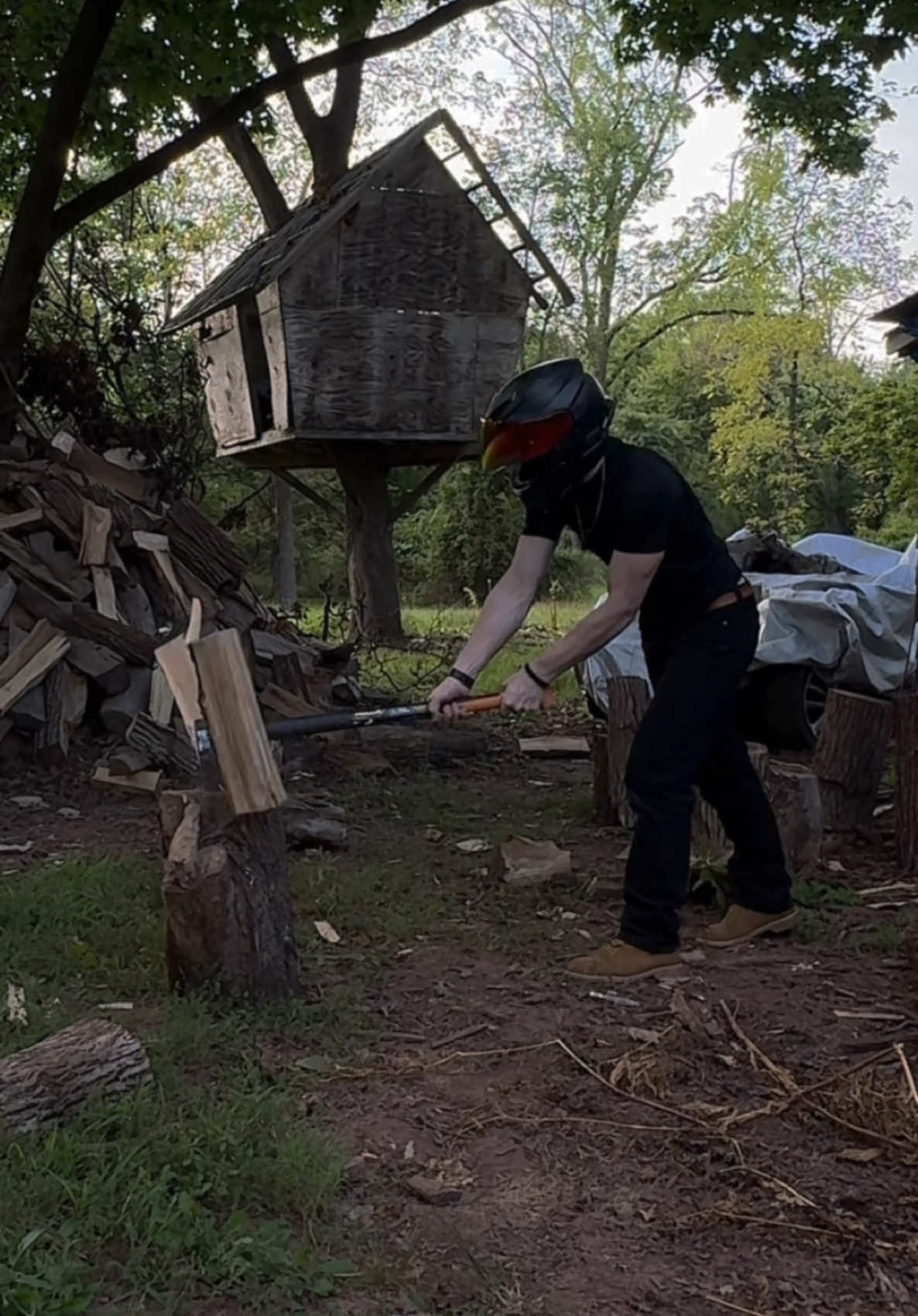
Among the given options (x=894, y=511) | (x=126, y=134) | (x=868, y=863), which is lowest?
(x=868, y=863)

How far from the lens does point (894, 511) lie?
28.8 meters

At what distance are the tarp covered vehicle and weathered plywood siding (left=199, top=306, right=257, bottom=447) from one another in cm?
440

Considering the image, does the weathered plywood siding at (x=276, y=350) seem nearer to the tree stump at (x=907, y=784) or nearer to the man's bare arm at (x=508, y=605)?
the tree stump at (x=907, y=784)

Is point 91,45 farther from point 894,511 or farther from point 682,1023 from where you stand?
point 894,511

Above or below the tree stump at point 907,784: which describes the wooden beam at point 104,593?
above

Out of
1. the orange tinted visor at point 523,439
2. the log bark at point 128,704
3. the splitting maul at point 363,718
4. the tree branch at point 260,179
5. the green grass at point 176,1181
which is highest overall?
the tree branch at point 260,179

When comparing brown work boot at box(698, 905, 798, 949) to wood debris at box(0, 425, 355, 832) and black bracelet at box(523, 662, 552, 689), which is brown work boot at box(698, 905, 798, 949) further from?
wood debris at box(0, 425, 355, 832)

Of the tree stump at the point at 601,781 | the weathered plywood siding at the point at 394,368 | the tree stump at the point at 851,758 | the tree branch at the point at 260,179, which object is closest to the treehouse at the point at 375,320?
the weathered plywood siding at the point at 394,368

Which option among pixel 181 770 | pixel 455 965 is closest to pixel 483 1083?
pixel 455 965

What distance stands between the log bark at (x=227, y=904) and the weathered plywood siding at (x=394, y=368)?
25.9 ft

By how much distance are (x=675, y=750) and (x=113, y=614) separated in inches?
190

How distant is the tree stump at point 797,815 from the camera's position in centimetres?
592

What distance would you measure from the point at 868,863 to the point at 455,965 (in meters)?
2.62

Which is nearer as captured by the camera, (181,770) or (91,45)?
(181,770)
